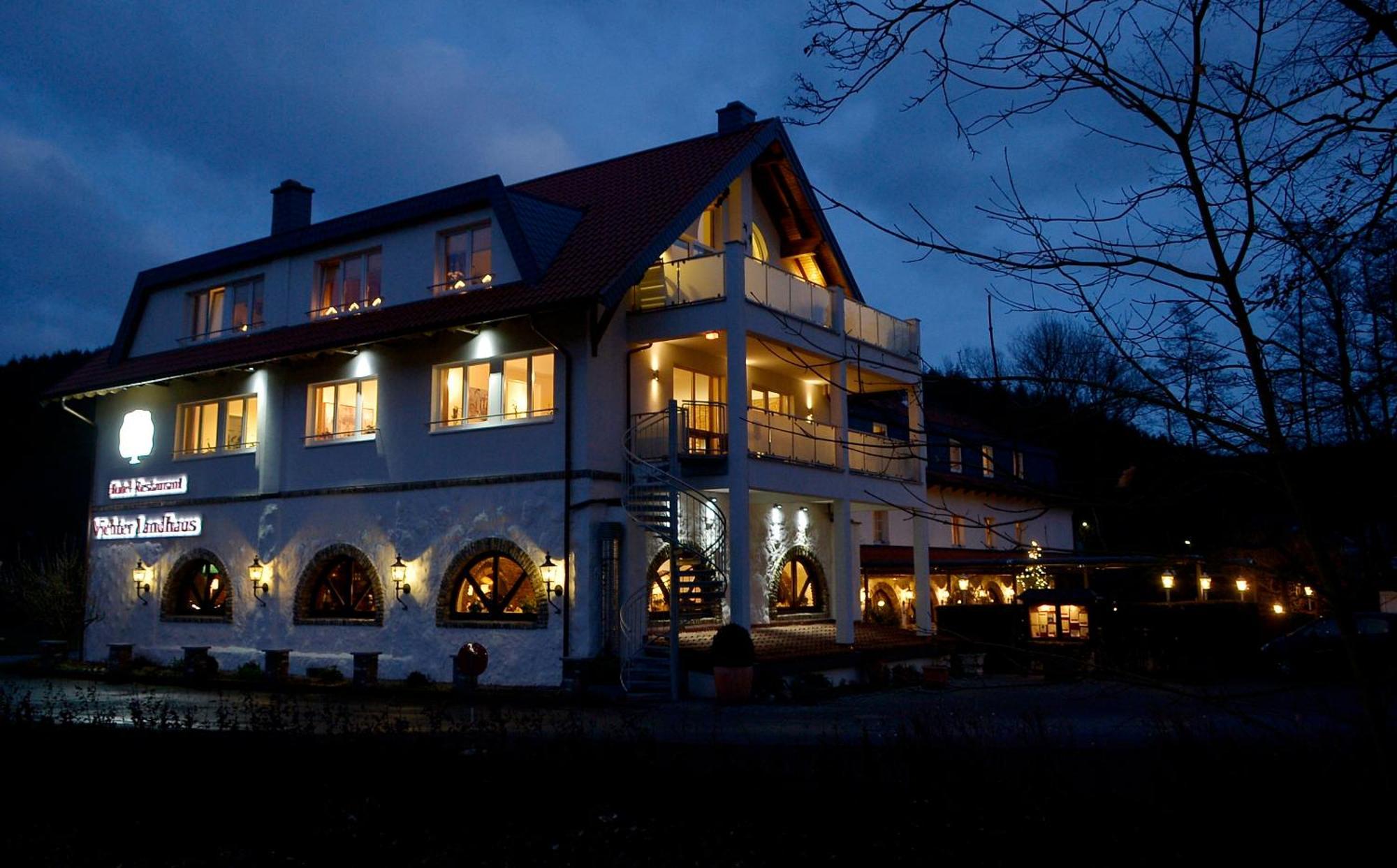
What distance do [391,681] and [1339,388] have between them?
66.6ft

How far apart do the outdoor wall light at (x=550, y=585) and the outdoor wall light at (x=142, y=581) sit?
12.0m

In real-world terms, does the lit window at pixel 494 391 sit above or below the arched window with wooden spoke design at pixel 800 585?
above

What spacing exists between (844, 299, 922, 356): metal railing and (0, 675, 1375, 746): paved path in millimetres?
7376

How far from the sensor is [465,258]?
23000mm

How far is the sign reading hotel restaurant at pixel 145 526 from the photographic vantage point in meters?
26.3

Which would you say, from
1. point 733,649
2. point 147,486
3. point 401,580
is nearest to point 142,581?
point 147,486

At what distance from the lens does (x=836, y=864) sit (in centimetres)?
744

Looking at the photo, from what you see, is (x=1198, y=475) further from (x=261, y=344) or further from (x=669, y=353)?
(x=261, y=344)

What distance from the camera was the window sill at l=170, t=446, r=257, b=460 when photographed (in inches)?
1002

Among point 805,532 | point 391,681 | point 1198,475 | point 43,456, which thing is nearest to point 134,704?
point 391,681

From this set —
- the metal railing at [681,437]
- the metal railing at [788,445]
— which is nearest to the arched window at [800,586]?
the metal railing at [788,445]

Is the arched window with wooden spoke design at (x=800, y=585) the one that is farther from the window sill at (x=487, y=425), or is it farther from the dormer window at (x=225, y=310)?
the dormer window at (x=225, y=310)

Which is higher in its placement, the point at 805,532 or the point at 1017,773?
the point at 805,532

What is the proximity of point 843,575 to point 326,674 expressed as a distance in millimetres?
10273
